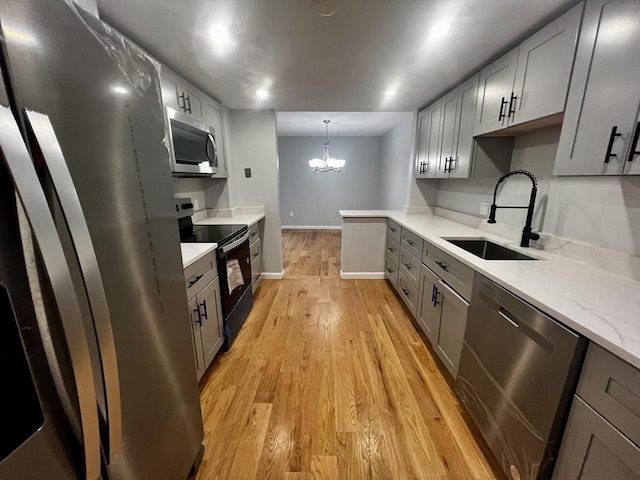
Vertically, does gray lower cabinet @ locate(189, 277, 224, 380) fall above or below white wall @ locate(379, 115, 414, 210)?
below

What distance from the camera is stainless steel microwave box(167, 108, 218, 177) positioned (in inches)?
75.7

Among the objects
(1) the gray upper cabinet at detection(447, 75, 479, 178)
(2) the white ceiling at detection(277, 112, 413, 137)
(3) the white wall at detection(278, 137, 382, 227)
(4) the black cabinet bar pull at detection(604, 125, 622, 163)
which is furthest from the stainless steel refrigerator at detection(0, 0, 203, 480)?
(3) the white wall at detection(278, 137, 382, 227)

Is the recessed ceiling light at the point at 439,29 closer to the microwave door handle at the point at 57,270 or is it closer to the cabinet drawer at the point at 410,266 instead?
the cabinet drawer at the point at 410,266

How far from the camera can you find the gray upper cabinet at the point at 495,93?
1728 mm

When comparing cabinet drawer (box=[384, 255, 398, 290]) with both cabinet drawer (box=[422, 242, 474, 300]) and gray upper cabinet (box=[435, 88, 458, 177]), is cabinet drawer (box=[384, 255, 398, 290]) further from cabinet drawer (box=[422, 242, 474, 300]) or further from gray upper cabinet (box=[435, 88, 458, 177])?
gray upper cabinet (box=[435, 88, 458, 177])

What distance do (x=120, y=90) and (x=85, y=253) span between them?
1.64 ft

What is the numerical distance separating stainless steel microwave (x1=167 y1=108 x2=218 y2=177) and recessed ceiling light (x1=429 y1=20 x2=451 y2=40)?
1845mm

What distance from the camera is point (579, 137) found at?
1.23 meters

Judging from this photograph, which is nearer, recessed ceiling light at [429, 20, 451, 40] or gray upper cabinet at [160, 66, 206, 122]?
recessed ceiling light at [429, 20, 451, 40]

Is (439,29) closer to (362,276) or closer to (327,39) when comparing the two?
(327,39)

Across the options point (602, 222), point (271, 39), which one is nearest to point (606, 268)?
point (602, 222)

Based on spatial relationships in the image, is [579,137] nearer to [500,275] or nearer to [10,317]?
[500,275]

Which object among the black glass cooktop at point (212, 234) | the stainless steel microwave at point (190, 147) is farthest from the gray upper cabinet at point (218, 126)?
the black glass cooktop at point (212, 234)

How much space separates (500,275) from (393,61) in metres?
1.74
